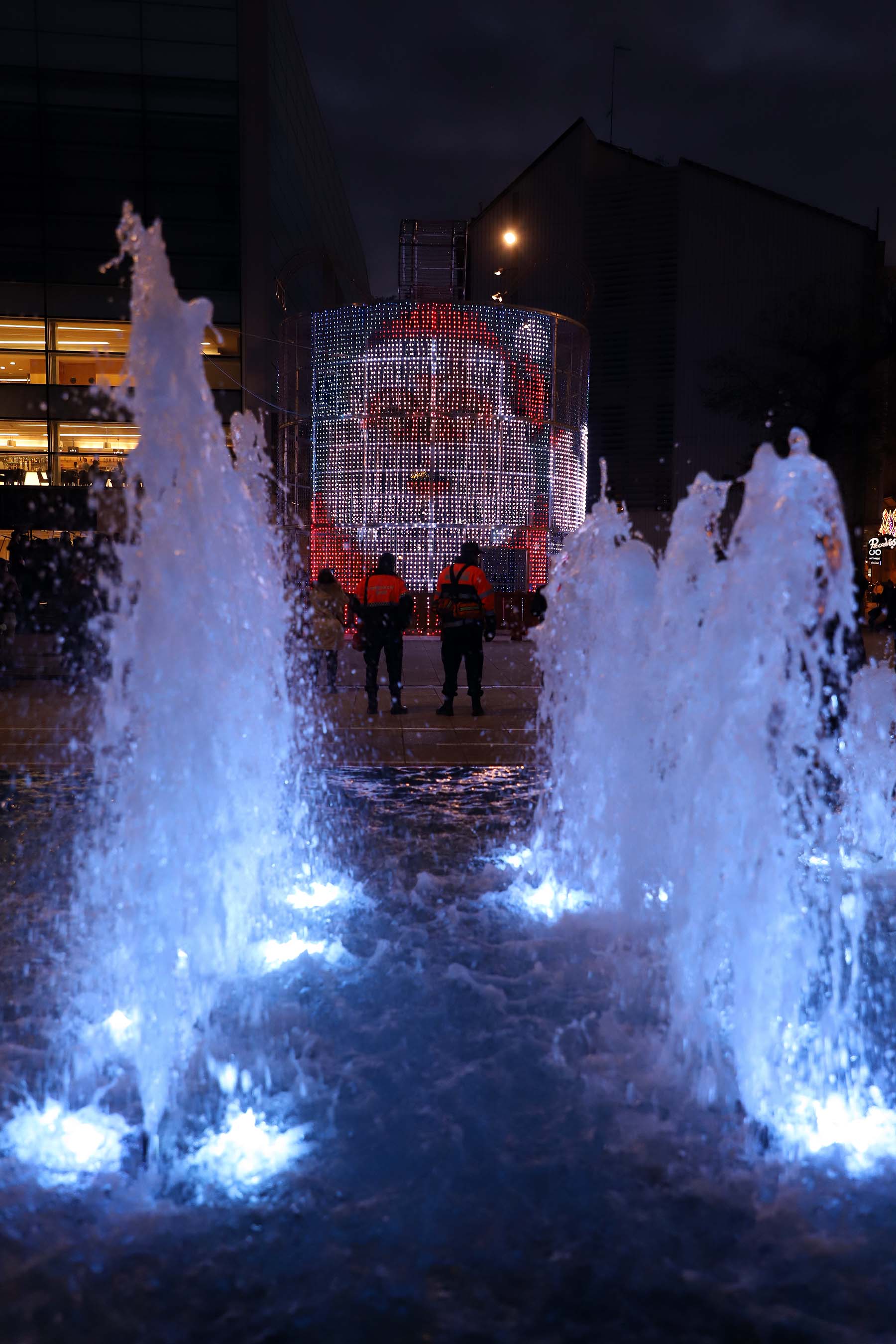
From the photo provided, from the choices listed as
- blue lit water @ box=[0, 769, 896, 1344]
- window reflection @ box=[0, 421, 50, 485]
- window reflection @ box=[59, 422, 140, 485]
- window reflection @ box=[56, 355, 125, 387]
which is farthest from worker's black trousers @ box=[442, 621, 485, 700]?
window reflection @ box=[56, 355, 125, 387]

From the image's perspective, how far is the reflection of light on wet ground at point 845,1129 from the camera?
10.6 feet

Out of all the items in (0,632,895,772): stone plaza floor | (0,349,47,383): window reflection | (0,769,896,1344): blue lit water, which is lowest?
(0,769,896,1344): blue lit water

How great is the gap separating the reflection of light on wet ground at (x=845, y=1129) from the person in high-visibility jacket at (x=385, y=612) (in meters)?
7.88

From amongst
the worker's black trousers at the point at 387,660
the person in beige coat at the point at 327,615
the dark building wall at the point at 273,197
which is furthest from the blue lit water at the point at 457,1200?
the dark building wall at the point at 273,197

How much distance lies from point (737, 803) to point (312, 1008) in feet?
6.31

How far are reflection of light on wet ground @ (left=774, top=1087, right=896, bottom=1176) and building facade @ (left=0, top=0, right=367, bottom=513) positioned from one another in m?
23.1

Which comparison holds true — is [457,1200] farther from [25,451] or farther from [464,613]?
[25,451]

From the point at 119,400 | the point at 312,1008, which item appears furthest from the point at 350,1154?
the point at 119,400

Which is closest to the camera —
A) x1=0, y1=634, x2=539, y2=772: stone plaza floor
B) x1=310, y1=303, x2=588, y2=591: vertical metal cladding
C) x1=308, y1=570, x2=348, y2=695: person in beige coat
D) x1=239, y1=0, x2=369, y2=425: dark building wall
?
x1=0, y1=634, x2=539, y2=772: stone plaza floor

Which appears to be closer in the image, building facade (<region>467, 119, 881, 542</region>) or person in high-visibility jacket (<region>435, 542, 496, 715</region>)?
person in high-visibility jacket (<region>435, 542, 496, 715</region>)

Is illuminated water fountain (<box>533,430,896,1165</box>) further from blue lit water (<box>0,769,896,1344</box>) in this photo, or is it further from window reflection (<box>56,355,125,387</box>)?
window reflection (<box>56,355,125,387</box>)

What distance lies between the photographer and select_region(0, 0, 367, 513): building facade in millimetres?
24656

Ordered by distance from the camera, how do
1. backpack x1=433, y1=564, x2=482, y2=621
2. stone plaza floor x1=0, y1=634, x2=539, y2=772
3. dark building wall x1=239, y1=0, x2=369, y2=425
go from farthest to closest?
dark building wall x1=239, y1=0, x2=369, y2=425
backpack x1=433, y1=564, x2=482, y2=621
stone plaza floor x1=0, y1=634, x2=539, y2=772

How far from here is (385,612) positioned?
435 inches
